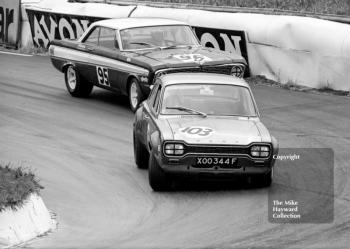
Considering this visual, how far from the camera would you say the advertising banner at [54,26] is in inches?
987

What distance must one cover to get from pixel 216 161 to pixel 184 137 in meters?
0.48

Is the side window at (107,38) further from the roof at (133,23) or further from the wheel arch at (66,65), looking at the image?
the wheel arch at (66,65)

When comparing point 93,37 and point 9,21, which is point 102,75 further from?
point 9,21

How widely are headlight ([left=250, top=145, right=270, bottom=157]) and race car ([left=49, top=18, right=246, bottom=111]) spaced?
5.19 meters

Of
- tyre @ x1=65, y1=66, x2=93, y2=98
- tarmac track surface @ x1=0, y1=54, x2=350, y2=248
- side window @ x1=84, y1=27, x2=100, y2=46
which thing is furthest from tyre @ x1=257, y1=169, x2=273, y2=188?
tyre @ x1=65, y1=66, x2=93, y2=98

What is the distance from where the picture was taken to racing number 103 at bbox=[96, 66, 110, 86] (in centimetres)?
1800

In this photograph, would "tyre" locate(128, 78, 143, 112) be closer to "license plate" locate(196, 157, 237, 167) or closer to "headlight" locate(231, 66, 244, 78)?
"headlight" locate(231, 66, 244, 78)

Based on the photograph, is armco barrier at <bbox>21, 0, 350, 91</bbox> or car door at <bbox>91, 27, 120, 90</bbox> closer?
car door at <bbox>91, 27, 120, 90</bbox>

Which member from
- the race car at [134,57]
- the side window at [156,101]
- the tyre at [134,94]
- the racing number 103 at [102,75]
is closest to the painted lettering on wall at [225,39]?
the race car at [134,57]

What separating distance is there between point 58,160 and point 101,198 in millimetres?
2258

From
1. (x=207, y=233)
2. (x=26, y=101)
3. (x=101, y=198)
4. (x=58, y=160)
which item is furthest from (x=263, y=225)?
(x=26, y=101)

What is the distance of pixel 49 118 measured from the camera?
1705cm

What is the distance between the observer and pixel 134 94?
679 inches

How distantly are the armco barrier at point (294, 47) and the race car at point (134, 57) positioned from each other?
2.30 m
